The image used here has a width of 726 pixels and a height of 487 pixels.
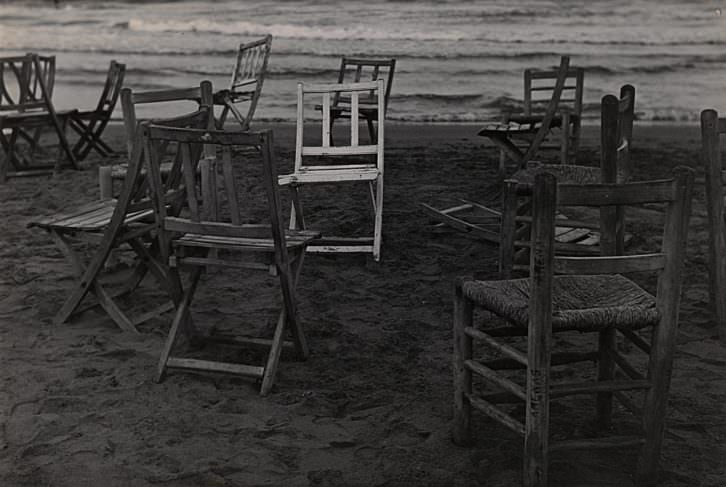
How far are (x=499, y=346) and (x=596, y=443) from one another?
0.36 metres

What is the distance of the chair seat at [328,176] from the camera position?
14.4 feet

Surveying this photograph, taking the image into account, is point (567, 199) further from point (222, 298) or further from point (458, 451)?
point (222, 298)

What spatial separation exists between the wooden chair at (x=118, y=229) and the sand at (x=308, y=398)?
0.29ft

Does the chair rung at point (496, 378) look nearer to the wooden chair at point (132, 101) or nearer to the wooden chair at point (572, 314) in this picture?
the wooden chair at point (572, 314)

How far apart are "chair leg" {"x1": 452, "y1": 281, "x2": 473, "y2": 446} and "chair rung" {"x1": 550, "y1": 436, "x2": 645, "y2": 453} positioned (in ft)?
1.14

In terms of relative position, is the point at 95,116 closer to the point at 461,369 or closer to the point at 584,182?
the point at 584,182

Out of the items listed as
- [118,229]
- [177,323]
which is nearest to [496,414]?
[177,323]

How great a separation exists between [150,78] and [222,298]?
10.7 meters

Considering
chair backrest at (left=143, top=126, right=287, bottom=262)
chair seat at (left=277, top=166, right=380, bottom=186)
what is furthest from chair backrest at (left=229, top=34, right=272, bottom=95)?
chair backrest at (left=143, top=126, right=287, bottom=262)

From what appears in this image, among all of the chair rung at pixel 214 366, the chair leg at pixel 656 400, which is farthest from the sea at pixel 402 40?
the chair leg at pixel 656 400

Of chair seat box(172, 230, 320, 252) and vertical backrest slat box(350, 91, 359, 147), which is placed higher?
vertical backrest slat box(350, 91, 359, 147)

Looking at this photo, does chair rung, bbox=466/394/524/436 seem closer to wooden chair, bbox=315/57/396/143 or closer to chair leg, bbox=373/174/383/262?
chair leg, bbox=373/174/383/262

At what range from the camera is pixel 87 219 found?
3.75m

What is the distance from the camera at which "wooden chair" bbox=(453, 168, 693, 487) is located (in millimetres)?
2115
